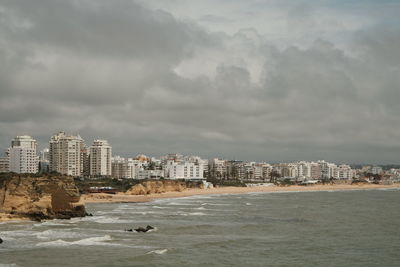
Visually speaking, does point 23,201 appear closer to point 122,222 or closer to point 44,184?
point 44,184

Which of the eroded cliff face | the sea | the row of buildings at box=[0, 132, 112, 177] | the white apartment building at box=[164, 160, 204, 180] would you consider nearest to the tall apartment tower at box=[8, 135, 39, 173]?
the row of buildings at box=[0, 132, 112, 177]

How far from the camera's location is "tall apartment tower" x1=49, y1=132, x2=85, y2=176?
588 feet

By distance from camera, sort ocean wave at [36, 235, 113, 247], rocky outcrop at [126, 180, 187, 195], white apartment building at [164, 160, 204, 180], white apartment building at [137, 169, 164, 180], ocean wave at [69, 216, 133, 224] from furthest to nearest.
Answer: white apartment building at [164, 160, 204, 180] → white apartment building at [137, 169, 164, 180] → rocky outcrop at [126, 180, 187, 195] → ocean wave at [69, 216, 133, 224] → ocean wave at [36, 235, 113, 247]

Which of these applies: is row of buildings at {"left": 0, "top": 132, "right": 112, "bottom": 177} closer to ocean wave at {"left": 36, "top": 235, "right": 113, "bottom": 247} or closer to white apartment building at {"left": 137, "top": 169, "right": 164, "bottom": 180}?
white apartment building at {"left": 137, "top": 169, "right": 164, "bottom": 180}

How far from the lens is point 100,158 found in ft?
626

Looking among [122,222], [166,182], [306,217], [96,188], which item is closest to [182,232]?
[122,222]

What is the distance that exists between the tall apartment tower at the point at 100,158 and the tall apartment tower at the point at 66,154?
6803mm

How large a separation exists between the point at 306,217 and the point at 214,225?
45.6 feet

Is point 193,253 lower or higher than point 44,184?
lower

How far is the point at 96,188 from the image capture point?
117 metres

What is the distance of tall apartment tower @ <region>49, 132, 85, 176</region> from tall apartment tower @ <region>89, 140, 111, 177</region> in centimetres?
680

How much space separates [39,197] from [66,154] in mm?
130718

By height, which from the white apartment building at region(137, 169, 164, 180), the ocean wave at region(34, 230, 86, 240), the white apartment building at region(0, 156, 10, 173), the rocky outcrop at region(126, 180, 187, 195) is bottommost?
the ocean wave at region(34, 230, 86, 240)

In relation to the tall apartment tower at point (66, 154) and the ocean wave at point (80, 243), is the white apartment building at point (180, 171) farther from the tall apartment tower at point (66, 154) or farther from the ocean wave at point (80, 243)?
the ocean wave at point (80, 243)
